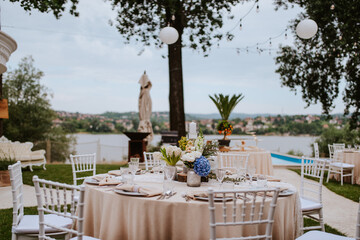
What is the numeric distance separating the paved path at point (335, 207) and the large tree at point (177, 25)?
4099 millimetres

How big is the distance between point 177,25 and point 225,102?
3.53 metres

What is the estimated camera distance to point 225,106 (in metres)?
6.09

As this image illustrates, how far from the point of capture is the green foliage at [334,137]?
1196 cm

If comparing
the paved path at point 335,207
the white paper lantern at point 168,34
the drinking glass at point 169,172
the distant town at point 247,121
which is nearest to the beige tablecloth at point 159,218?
the drinking glass at point 169,172

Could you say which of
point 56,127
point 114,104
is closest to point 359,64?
point 56,127

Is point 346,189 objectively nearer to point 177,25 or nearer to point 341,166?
point 341,166

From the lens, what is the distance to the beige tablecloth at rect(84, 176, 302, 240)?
1.96 metres

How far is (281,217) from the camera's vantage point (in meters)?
2.17

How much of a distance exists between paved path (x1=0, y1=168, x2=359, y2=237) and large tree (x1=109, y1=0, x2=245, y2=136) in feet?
13.4

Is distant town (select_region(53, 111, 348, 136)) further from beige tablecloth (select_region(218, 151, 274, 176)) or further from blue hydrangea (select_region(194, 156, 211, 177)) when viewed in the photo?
blue hydrangea (select_region(194, 156, 211, 177))

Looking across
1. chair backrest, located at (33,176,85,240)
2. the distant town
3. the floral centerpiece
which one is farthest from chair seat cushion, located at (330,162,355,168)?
chair backrest, located at (33,176,85,240)

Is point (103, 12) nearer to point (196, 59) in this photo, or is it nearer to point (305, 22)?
point (196, 59)

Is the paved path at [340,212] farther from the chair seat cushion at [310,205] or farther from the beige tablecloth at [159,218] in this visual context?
the beige tablecloth at [159,218]

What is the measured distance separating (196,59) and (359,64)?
5397 millimetres
